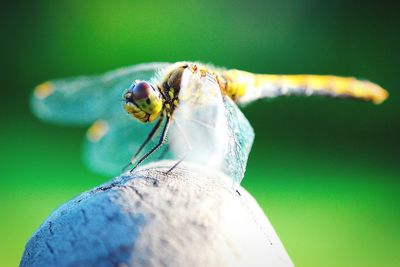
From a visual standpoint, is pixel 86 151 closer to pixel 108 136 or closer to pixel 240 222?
pixel 108 136

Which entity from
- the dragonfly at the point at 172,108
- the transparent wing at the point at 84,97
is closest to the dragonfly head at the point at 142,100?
the dragonfly at the point at 172,108

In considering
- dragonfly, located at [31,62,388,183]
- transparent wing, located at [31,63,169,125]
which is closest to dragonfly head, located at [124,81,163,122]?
dragonfly, located at [31,62,388,183]

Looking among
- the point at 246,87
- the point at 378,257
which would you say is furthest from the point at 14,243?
the point at 378,257

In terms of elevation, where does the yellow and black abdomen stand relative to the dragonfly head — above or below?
above

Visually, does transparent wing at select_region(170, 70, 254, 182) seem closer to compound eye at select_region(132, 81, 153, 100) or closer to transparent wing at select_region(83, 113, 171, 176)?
compound eye at select_region(132, 81, 153, 100)

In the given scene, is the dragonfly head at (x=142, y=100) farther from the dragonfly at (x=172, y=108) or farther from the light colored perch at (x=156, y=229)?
the light colored perch at (x=156, y=229)

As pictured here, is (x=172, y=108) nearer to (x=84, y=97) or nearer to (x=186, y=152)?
(x=186, y=152)

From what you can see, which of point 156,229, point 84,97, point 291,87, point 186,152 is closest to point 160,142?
point 186,152
